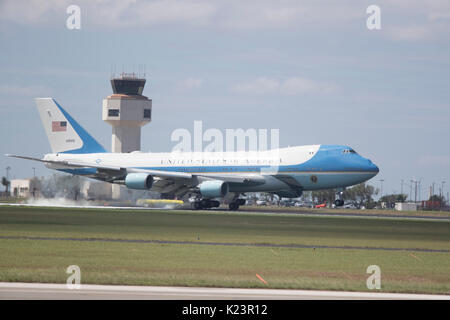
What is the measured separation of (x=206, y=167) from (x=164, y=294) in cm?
5632

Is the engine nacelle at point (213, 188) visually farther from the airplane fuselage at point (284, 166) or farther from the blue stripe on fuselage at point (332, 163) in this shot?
the blue stripe on fuselage at point (332, 163)

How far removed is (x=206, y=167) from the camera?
77.2m

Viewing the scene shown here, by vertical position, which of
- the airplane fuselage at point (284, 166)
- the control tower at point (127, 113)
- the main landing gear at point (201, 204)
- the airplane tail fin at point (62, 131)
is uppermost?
the control tower at point (127, 113)

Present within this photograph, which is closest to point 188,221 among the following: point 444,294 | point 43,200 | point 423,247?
point 423,247

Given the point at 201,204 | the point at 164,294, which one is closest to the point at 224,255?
the point at 164,294

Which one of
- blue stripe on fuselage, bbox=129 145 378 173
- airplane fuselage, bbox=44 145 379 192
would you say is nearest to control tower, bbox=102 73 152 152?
airplane fuselage, bbox=44 145 379 192

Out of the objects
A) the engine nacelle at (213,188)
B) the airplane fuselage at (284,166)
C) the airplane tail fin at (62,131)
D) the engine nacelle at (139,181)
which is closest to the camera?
the airplane fuselage at (284,166)

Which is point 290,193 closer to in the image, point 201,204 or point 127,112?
point 201,204

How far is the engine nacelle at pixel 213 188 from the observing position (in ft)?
237

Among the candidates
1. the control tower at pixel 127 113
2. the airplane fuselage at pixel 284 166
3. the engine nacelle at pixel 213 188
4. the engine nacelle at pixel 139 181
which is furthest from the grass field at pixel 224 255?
the control tower at pixel 127 113

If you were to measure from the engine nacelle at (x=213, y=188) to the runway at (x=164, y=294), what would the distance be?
162ft

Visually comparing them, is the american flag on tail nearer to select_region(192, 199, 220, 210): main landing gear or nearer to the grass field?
select_region(192, 199, 220, 210): main landing gear

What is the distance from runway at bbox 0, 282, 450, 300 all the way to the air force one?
45.5 meters
